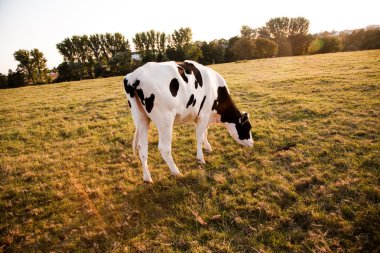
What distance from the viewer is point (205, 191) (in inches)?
184

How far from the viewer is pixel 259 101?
1158cm

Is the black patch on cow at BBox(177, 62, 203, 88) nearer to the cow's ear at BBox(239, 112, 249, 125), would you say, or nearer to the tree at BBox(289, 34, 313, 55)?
the cow's ear at BBox(239, 112, 249, 125)

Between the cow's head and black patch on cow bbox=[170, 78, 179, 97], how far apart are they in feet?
7.67

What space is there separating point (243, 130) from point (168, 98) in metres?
2.65

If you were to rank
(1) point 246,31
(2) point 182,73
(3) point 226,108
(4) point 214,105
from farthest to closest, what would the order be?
(1) point 246,31
(3) point 226,108
(4) point 214,105
(2) point 182,73

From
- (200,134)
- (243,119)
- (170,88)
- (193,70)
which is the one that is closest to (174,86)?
(170,88)

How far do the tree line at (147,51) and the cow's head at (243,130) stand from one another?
1798 inches

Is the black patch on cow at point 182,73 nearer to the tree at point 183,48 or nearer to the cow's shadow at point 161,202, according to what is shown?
the cow's shadow at point 161,202

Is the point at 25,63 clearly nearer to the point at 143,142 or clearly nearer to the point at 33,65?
the point at 33,65

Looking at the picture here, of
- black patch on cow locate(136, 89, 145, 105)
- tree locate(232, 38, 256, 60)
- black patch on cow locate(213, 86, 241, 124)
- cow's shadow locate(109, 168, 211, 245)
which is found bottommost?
cow's shadow locate(109, 168, 211, 245)

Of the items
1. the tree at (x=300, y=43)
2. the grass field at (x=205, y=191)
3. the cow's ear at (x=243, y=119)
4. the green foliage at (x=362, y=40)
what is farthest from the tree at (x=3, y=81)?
the green foliage at (x=362, y=40)

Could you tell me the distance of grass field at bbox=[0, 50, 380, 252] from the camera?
11.5 ft

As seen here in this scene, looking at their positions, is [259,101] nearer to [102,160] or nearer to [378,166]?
[378,166]

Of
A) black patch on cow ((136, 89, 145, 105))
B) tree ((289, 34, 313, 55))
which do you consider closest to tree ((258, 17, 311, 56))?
tree ((289, 34, 313, 55))
